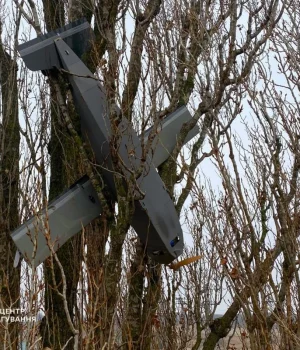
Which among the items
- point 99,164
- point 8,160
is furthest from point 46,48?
point 8,160

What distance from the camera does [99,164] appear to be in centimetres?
623

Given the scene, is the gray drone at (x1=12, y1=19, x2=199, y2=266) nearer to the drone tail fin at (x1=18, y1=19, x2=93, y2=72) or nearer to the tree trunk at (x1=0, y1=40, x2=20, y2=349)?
the drone tail fin at (x1=18, y1=19, x2=93, y2=72)

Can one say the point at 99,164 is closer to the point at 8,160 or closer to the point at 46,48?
the point at 46,48

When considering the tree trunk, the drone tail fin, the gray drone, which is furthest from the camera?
the tree trunk

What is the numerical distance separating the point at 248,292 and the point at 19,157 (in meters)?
5.39

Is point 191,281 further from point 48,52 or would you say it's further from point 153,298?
point 48,52

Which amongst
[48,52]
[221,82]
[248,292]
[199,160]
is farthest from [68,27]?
[248,292]

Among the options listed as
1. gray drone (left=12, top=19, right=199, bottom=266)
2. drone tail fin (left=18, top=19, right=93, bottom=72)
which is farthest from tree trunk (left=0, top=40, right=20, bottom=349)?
drone tail fin (left=18, top=19, right=93, bottom=72)

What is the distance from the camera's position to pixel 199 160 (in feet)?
24.2

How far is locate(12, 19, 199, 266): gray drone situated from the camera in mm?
5832

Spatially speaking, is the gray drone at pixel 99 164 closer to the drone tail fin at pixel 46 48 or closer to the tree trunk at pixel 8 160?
the drone tail fin at pixel 46 48

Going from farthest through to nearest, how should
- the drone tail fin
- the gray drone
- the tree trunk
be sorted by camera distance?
the tree trunk
the drone tail fin
the gray drone

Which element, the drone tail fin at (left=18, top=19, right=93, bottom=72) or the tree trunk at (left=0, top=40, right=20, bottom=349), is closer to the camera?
the drone tail fin at (left=18, top=19, right=93, bottom=72)

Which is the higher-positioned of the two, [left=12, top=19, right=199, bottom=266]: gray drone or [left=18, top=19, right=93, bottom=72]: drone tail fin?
[left=18, top=19, right=93, bottom=72]: drone tail fin
